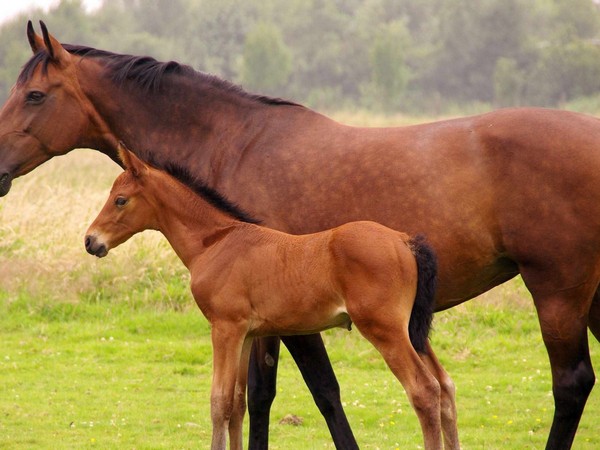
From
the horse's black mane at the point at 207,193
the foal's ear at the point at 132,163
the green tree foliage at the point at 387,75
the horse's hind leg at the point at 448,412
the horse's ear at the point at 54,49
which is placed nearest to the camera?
the horse's hind leg at the point at 448,412

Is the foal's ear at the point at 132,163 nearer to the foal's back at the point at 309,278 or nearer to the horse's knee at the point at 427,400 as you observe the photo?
the foal's back at the point at 309,278

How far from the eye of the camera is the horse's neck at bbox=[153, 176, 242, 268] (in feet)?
17.6

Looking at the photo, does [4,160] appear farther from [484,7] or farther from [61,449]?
[484,7]

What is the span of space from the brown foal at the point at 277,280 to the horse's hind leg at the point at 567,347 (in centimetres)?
64

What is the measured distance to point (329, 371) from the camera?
5656mm

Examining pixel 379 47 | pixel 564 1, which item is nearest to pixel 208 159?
pixel 379 47

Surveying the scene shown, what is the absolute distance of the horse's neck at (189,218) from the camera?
536cm

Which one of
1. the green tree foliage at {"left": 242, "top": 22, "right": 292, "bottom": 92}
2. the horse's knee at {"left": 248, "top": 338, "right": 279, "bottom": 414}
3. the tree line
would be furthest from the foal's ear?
the green tree foliage at {"left": 242, "top": 22, "right": 292, "bottom": 92}

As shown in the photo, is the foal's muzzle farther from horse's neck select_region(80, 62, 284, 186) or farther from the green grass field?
the green grass field

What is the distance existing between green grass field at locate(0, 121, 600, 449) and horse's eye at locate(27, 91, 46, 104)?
232 cm

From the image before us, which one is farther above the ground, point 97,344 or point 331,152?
point 331,152

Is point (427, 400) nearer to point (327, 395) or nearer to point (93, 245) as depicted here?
point (327, 395)

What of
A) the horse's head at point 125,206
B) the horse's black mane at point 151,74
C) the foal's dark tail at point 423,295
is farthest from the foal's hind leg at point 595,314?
the horse's head at point 125,206

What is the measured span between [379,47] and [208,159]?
1904 inches
